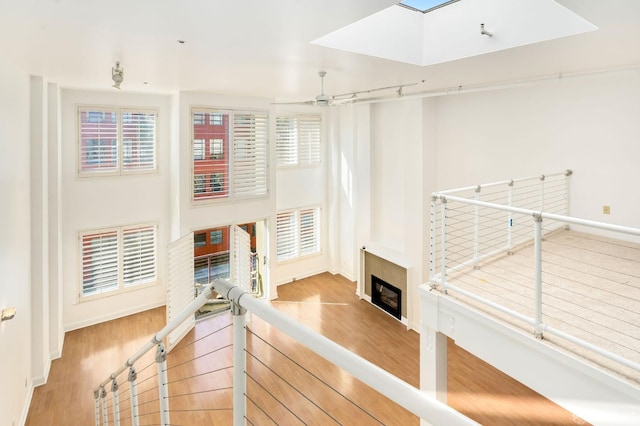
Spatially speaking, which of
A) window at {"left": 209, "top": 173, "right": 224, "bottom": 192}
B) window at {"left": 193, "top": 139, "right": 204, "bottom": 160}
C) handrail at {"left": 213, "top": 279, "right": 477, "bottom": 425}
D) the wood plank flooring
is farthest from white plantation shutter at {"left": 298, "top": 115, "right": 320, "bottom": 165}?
handrail at {"left": 213, "top": 279, "right": 477, "bottom": 425}

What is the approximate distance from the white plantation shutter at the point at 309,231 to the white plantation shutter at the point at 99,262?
402cm

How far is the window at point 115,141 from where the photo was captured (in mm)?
6512

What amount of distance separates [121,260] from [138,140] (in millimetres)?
2294

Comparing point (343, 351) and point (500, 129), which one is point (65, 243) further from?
point (500, 129)

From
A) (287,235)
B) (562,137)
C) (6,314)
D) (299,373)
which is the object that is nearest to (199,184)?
(287,235)

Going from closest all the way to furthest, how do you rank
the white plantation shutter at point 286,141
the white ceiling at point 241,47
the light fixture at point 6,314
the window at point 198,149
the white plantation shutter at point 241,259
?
the white ceiling at point 241,47
the light fixture at point 6,314
the window at point 198,149
the white plantation shutter at point 241,259
the white plantation shutter at point 286,141

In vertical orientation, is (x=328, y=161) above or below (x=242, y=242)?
above

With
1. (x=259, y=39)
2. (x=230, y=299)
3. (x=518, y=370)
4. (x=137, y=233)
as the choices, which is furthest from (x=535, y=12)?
(x=137, y=233)

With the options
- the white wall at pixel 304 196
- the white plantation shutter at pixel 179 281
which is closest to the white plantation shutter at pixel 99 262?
the white plantation shutter at pixel 179 281

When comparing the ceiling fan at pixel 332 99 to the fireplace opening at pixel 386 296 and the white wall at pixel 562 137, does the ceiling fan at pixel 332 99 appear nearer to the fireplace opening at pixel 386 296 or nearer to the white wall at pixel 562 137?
the white wall at pixel 562 137

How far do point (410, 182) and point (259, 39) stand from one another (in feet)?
14.7

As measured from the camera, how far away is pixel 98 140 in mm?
6633

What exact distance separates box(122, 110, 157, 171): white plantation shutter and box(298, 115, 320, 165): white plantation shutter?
3.21m

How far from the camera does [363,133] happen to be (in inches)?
319
